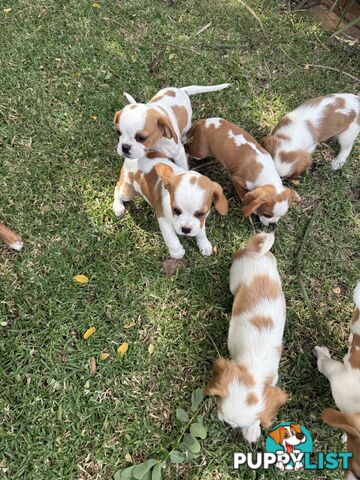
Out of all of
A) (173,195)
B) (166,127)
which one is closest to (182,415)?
(173,195)

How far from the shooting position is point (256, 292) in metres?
2.93

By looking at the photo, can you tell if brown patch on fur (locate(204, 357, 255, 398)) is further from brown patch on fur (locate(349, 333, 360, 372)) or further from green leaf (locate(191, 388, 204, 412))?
brown patch on fur (locate(349, 333, 360, 372))

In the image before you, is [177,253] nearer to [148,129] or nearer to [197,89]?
[148,129]

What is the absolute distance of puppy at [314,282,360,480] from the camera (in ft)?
7.77

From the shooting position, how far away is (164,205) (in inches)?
124

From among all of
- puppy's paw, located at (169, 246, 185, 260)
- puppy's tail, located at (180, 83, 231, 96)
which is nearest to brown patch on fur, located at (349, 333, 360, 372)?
puppy's paw, located at (169, 246, 185, 260)

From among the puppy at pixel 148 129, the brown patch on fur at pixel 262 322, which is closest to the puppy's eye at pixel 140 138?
the puppy at pixel 148 129

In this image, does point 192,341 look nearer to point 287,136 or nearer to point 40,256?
point 40,256

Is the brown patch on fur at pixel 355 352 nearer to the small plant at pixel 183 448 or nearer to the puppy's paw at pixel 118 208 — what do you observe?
the small plant at pixel 183 448

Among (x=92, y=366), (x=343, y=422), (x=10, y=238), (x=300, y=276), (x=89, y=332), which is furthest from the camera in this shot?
(x=300, y=276)

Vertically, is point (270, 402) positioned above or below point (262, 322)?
below

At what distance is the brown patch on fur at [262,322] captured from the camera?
281cm

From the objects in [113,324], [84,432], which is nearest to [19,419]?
[84,432]

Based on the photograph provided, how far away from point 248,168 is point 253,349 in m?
1.61
